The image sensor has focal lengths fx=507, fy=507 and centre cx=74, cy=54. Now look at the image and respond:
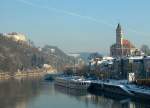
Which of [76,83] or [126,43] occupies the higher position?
[126,43]

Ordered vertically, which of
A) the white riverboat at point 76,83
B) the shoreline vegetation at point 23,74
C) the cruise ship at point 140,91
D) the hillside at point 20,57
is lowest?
the cruise ship at point 140,91

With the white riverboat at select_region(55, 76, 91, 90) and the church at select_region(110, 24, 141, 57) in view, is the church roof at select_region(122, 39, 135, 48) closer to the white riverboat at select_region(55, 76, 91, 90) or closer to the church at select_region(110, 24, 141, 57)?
the church at select_region(110, 24, 141, 57)

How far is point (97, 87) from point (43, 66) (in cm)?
7494

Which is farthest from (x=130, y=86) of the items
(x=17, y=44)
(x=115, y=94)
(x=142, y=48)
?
(x=17, y=44)

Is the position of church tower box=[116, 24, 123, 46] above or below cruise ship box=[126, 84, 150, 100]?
above

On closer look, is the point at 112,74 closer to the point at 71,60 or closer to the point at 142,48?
the point at 142,48

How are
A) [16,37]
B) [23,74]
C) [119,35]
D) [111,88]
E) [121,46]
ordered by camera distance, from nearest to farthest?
[111,88] → [121,46] → [119,35] → [23,74] → [16,37]

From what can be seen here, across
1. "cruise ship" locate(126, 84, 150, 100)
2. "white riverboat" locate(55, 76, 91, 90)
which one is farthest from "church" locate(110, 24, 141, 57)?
"cruise ship" locate(126, 84, 150, 100)

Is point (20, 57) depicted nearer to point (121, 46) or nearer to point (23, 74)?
point (23, 74)

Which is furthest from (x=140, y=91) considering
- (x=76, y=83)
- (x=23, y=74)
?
(x=23, y=74)

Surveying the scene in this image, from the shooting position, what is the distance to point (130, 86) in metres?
45.3

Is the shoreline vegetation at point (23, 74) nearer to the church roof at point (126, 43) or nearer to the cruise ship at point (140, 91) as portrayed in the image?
the church roof at point (126, 43)

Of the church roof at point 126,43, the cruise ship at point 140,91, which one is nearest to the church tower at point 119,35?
the church roof at point 126,43

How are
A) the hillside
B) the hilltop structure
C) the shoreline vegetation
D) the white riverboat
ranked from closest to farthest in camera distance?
the white riverboat → the shoreline vegetation → the hillside → the hilltop structure
